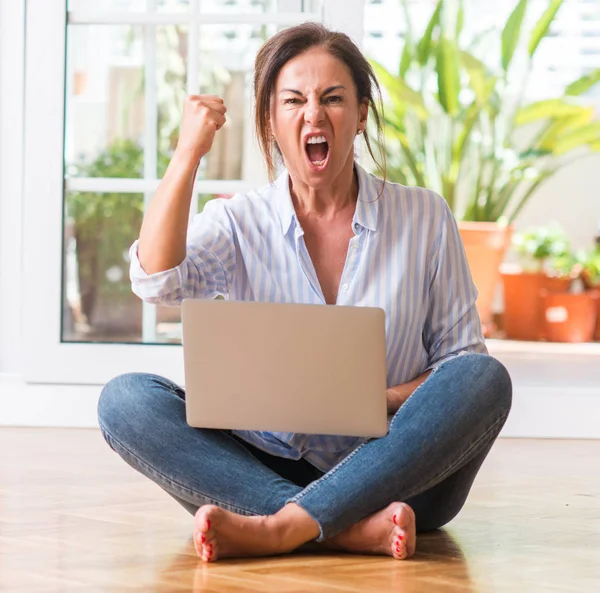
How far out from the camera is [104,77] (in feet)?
11.6

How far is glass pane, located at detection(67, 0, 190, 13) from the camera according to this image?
131 inches

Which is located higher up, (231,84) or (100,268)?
(231,84)

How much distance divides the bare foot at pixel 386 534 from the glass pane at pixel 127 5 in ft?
6.73

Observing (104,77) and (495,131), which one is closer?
(104,77)

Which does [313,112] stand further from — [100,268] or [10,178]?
[100,268]

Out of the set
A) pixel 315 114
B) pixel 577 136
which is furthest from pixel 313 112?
pixel 577 136

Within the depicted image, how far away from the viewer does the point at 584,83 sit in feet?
17.6

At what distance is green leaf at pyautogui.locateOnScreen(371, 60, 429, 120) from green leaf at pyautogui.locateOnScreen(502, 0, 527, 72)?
0.44 meters

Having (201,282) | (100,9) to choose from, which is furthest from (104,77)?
(201,282)

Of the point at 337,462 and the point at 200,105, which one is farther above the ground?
the point at 200,105

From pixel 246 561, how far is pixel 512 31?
3.93 m

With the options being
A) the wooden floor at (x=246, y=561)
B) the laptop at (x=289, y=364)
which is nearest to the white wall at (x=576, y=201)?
the wooden floor at (x=246, y=561)

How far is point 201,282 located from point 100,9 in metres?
1.65

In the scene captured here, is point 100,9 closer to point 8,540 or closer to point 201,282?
point 201,282
